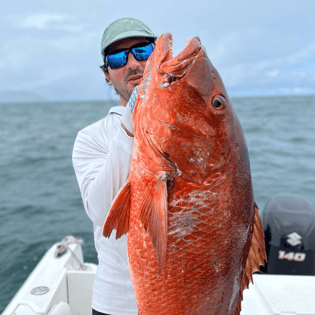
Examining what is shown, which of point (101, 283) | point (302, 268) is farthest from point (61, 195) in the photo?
point (101, 283)

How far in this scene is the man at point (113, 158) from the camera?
1.51m

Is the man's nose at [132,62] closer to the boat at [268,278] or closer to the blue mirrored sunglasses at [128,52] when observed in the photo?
the blue mirrored sunglasses at [128,52]

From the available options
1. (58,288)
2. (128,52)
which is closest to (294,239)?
(58,288)

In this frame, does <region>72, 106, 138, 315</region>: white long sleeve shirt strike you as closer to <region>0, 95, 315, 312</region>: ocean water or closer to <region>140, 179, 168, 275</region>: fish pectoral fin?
<region>140, 179, 168, 275</region>: fish pectoral fin

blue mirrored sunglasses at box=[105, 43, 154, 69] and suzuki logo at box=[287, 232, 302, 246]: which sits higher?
blue mirrored sunglasses at box=[105, 43, 154, 69]

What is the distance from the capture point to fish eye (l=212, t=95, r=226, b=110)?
1346mm

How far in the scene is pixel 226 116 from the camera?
1370 mm

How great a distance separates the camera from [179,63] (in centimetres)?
129

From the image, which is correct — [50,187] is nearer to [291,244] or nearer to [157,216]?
[291,244]

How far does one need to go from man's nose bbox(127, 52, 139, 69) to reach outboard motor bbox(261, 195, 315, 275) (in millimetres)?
2613

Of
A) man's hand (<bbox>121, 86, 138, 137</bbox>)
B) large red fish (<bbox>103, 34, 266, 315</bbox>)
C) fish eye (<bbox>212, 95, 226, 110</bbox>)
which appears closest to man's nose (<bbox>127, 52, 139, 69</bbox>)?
man's hand (<bbox>121, 86, 138, 137</bbox>)

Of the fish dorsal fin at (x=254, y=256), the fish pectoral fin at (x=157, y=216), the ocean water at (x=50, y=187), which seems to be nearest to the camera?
the fish pectoral fin at (x=157, y=216)

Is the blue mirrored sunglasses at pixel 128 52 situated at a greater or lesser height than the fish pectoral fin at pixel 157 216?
greater

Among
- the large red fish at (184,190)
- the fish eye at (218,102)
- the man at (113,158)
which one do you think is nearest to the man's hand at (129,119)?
the man at (113,158)
